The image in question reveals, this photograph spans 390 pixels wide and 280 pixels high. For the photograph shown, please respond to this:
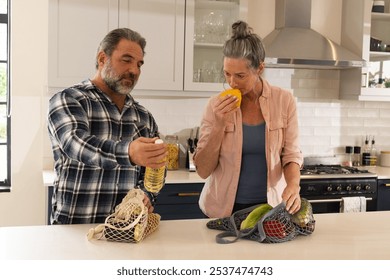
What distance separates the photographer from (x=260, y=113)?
8.53 ft

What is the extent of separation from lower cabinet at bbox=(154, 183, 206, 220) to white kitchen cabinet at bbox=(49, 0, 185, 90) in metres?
0.79

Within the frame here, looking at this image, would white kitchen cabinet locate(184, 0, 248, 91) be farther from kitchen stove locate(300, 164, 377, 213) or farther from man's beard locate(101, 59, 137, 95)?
man's beard locate(101, 59, 137, 95)

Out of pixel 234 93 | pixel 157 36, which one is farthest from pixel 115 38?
pixel 157 36

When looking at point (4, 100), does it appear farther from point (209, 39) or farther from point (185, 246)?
point (185, 246)

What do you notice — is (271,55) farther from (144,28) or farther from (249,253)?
(249,253)

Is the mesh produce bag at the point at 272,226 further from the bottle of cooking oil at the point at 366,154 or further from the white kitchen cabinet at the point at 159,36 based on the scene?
the bottle of cooking oil at the point at 366,154

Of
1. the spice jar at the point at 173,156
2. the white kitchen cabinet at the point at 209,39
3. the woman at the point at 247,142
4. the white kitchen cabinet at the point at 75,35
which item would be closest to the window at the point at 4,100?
the white kitchen cabinet at the point at 75,35

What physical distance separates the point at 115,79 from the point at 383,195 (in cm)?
289

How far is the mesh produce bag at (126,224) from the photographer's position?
1953mm

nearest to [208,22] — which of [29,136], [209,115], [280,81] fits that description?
[280,81]

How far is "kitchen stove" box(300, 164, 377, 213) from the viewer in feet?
13.7

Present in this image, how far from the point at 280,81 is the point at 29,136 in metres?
2.21

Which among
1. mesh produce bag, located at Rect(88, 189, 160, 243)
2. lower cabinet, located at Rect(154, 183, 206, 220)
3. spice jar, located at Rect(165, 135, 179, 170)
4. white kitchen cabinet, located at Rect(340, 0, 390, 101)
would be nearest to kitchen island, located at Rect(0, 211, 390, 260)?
mesh produce bag, located at Rect(88, 189, 160, 243)

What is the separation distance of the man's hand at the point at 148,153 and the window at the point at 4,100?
100 inches
